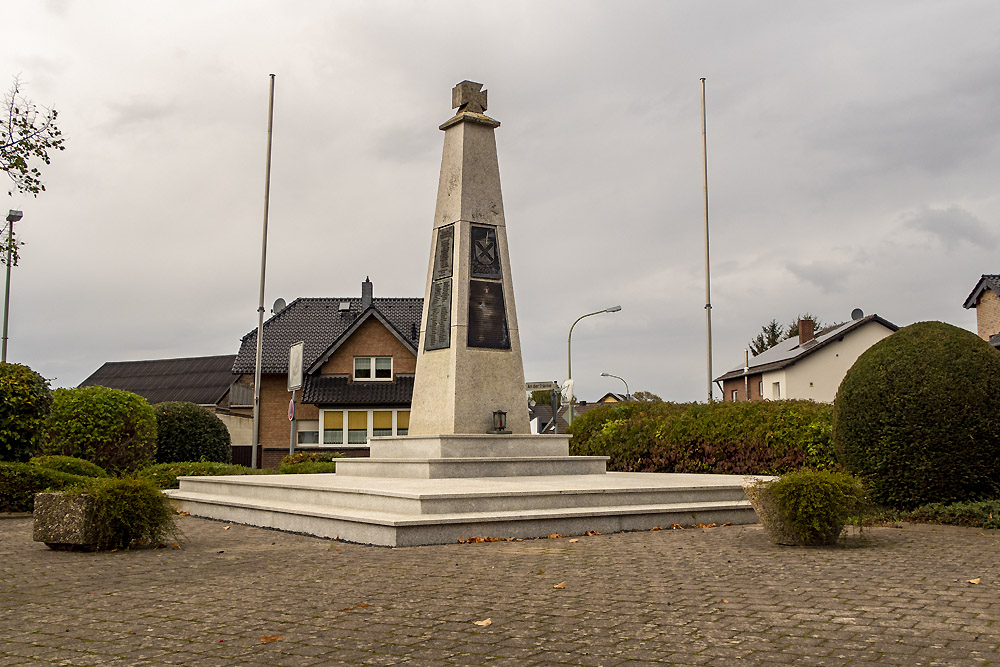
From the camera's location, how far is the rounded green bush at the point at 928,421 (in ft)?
36.3

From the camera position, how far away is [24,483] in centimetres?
1408

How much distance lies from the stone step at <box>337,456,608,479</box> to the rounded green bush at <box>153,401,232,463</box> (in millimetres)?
11721

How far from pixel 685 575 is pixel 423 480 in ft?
19.8

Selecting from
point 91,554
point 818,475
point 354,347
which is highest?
point 354,347

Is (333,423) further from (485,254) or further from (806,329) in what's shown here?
(806,329)

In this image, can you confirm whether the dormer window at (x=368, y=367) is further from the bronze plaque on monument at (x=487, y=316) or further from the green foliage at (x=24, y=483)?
the green foliage at (x=24, y=483)

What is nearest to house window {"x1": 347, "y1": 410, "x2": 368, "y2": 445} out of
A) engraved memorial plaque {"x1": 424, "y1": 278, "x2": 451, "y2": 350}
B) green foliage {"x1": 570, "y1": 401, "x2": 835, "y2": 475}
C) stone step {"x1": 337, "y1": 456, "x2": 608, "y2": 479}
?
green foliage {"x1": 570, "y1": 401, "x2": 835, "y2": 475}

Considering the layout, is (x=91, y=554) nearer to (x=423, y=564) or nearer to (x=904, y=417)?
(x=423, y=564)

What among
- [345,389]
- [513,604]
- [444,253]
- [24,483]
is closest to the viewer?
[513,604]

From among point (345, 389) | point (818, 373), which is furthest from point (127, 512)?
point (818, 373)

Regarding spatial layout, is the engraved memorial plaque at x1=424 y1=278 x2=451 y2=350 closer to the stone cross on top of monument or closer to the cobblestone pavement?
the stone cross on top of monument

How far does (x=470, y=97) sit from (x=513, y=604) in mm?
11836

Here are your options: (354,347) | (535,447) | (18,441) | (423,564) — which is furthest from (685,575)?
(354,347)

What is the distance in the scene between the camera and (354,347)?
39531mm
